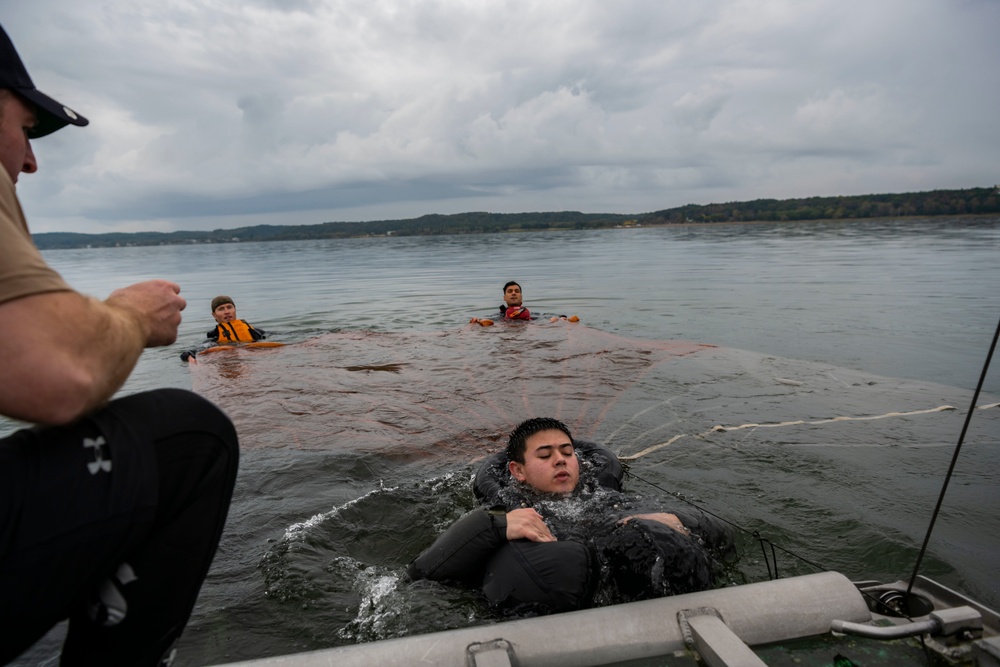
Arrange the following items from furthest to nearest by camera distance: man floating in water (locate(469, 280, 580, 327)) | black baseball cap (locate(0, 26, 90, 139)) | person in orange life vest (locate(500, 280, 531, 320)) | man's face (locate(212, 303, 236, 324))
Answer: person in orange life vest (locate(500, 280, 531, 320)) < man floating in water (locate(469, 280, 580, 327)) < man's face (locate(212, 303, 236, 324)) < black baseball cap (locate(0, 26, 90, 139))

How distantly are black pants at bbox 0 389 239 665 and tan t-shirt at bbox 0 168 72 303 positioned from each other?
0.30 m

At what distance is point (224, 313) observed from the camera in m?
11.9

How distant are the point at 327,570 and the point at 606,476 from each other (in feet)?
6.41

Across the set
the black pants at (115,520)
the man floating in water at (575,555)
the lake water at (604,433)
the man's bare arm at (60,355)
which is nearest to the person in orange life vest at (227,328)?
the lake water at (604,433)

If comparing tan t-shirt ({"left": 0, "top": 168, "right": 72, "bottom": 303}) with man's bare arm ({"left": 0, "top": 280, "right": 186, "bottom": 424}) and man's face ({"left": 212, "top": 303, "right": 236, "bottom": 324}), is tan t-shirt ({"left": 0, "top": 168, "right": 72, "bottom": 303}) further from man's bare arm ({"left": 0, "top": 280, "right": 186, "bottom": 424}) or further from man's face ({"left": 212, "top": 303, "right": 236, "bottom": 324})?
man's face ({"left": 212, "top": 303, "right": 236, "bottom": 324})

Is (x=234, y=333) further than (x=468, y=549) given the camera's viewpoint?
Yes

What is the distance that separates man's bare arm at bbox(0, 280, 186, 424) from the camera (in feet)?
4.02

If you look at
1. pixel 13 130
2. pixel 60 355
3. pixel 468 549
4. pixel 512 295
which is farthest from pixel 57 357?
pixel 512 295

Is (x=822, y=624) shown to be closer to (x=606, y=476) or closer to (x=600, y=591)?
(x=600, y=591)

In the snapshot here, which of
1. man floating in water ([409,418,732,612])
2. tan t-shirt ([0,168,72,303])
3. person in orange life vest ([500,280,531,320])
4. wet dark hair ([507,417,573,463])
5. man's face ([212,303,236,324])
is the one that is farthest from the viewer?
person in orange life vest ([500,280,531,320])

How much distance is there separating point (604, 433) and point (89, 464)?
580cm

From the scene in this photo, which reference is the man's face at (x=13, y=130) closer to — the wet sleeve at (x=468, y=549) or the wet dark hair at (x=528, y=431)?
the wet sleeve at (x=468, y=549)

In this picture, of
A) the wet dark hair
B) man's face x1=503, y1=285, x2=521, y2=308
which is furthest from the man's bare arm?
man's face x1=503, y1=285, x2=521, y2=308

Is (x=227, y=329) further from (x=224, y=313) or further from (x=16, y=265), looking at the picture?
(x=16, y=265)
